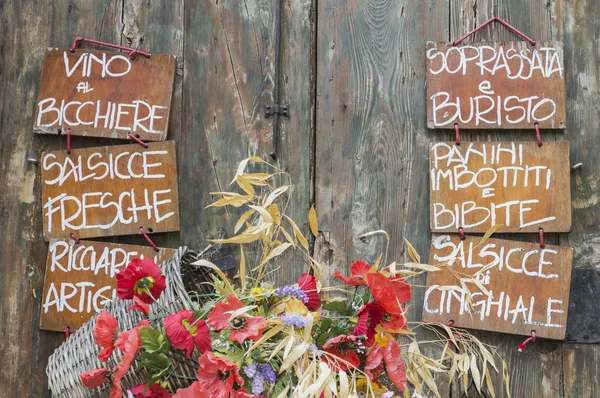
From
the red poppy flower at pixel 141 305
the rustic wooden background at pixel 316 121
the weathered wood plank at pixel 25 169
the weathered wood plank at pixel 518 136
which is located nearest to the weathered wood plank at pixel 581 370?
the weathered wood plank at pixel 518 136

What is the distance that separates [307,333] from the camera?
124 cm

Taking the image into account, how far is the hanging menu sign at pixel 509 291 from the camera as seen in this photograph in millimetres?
1886

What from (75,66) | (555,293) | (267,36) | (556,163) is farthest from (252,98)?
(555,293)

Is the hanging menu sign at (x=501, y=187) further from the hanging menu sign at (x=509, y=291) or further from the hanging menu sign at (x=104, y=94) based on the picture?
the hanging menu sign at (x=104, y=94)

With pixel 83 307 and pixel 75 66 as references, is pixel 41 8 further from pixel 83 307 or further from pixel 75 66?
pixel 83 307

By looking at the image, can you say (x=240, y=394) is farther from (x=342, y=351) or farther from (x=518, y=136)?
(x=518, y=136)

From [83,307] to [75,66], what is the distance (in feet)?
2.14

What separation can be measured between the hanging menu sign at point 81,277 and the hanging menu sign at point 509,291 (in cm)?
73

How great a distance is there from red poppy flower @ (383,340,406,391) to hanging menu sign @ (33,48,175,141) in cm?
94

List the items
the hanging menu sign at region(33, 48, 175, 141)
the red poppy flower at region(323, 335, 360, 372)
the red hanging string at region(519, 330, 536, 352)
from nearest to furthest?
the red poppy flower at region(323, 335, 360, 372) < the red hanging string at region(519, 330, 536, 352) < the hanging menu sign at region(33, 48, 175, 141)

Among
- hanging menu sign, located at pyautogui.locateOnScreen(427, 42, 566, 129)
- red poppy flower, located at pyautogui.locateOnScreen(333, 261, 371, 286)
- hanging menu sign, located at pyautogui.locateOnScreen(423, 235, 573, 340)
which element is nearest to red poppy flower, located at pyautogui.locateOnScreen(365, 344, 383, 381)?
red poppy flower, located at pyautogui.locateOnScreen(333, 261, 371, 286)

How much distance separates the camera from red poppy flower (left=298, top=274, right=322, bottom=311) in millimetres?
1385

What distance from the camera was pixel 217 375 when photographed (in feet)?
4.02

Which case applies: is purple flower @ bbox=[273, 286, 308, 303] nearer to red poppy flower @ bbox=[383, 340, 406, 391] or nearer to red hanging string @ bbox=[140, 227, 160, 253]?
red poppy flower @ bbox=[383, 340, 406, 391]
